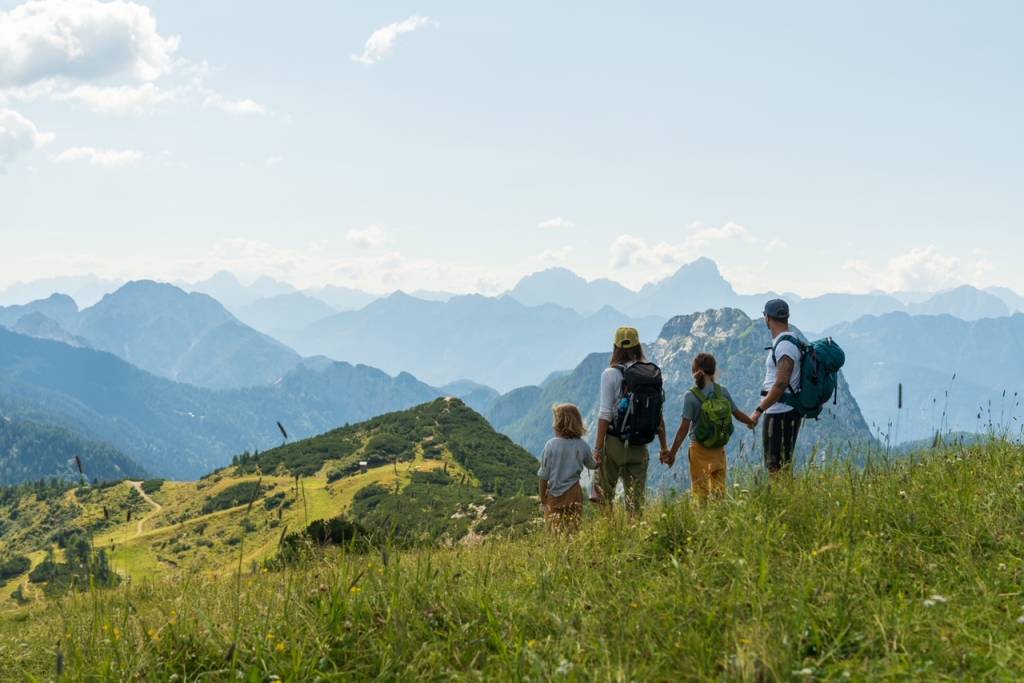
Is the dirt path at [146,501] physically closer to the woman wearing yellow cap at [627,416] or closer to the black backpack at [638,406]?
the woman wearing yellow cap at [627,416]

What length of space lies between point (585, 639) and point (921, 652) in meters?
1.65

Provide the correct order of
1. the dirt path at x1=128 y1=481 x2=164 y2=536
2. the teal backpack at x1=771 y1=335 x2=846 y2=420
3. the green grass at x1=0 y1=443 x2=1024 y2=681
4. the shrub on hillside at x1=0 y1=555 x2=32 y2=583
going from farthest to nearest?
the dirt path at x1=128 y1=481 x2=164 y2=536, the shrub on hillside at x1=0 y1=555 x2=32 y2=583, the teal backpack at x1=771 y1=335 x2=846 y2=420, the green grass at x1=0 y1=443 x2=1024 y2=681

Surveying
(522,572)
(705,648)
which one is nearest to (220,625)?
(522,572)

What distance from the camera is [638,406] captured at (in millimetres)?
8547

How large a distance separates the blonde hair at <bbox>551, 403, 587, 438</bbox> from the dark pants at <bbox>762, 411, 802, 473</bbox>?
91.9 inches

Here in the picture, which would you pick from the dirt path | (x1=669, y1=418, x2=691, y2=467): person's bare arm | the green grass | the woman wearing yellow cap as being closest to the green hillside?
the dirt path

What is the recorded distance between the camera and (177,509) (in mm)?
109875

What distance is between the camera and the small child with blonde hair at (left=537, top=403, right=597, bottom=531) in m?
8.75

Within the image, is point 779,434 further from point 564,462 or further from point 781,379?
point 564,462

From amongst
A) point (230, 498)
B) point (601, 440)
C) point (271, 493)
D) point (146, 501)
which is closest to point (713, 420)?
point (601, 440)

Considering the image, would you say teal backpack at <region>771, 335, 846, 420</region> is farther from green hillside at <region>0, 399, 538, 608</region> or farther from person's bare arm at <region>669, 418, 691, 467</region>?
green hillside at <region>0, 399, 538, 608</region>

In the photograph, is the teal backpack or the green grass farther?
the teal backpack

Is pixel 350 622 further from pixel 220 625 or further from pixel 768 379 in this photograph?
pixel 768 379

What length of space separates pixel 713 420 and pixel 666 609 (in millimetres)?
5189
